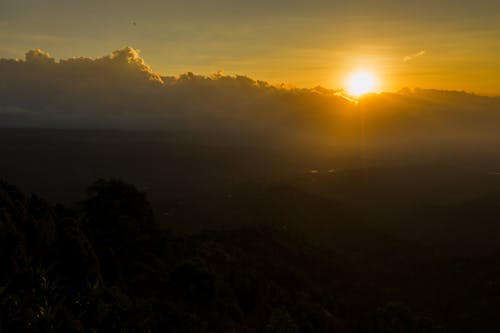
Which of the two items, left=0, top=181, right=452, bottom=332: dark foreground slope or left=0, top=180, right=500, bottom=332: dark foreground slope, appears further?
left=0, top=180, right=500, bottom=332: dark foreground slope

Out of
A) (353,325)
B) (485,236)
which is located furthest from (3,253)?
(485,236)

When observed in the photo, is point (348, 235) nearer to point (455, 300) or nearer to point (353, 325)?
point (455, 300)

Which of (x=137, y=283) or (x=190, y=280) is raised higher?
(x=137, y=283)

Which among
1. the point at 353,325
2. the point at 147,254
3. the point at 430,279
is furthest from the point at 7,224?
the point at 430,279

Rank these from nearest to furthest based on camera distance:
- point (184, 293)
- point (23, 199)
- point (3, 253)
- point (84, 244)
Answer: point (3, 253)
point (84, 244)
point (23, 199)
point (184, 293)

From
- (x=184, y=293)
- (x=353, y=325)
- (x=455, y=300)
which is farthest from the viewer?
(x=455, y=300)

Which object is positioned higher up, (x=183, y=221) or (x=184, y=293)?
(x=184, y=293)

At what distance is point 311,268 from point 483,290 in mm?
45172

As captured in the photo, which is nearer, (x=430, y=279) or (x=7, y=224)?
(x=7, y=224)

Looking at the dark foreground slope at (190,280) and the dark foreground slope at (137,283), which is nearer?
the dark foreground slope at (137,283)

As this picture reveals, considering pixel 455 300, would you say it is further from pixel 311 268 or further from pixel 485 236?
pixel 485 236

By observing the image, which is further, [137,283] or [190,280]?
[190,280]

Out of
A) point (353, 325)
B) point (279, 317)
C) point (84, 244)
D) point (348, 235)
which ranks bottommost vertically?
point (348, 235)

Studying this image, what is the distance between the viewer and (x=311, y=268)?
110 m
